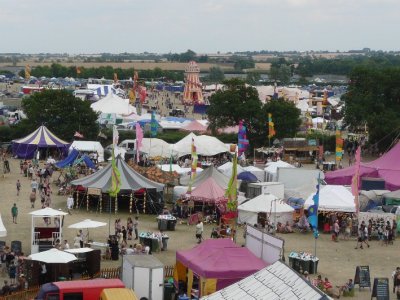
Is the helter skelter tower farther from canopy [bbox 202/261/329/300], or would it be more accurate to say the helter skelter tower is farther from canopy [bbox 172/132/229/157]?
canopy [bbox 202/261/329/300]

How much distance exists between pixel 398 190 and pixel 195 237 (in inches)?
332

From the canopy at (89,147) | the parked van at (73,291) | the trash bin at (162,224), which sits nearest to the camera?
the parked van at (73,291)

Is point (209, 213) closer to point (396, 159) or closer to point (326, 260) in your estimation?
point (326, 260)

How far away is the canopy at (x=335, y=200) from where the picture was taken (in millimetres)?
24547

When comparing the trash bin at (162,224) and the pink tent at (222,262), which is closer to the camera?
the pink tent at (222,262)

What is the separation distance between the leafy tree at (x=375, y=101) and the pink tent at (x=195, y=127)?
31.6 feet

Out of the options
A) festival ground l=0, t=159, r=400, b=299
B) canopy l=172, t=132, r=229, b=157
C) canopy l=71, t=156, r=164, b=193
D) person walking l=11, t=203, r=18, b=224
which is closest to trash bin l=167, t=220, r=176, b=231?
festival ground l=0, t=159, r=400, b=299

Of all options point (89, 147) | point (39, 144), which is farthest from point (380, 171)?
point (39, 144)

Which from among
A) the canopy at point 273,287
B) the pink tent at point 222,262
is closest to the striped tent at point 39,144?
the pink tent at point 222,262

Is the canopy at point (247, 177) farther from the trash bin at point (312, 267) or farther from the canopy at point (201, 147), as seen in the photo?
the trash bin at point (312, 267)

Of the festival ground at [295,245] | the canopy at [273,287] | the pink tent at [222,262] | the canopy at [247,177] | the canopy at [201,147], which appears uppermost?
the canopy at [273,287]

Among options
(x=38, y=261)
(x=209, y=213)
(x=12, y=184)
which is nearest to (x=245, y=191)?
(x=209, y=213)

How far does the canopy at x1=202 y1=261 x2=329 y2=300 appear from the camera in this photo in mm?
12797

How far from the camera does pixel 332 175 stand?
30.5 metres
